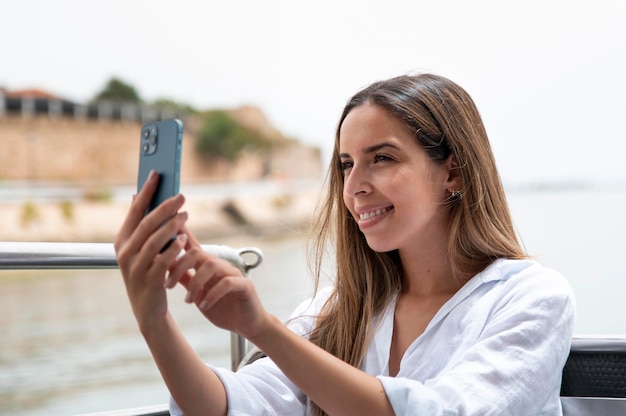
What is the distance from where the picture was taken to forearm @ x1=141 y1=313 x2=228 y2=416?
794mm

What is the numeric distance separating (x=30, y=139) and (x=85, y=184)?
2359mm

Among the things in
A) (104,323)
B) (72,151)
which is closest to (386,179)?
(104,323)

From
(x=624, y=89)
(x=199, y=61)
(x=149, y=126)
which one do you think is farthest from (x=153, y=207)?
(x=624, y=89)

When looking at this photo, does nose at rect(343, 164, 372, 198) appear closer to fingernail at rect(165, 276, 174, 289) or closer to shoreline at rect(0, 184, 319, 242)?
fingernail at rect(165, 276, 174, 289)

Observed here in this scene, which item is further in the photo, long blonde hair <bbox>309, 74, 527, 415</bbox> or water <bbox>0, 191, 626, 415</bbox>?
water <bbox>0, 191, 626, 415</bbox>

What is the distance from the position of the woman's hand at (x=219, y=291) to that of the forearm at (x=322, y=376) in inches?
1.0

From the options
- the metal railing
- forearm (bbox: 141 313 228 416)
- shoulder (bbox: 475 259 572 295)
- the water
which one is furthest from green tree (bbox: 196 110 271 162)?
forearm (bbox: 141 313 228 416)

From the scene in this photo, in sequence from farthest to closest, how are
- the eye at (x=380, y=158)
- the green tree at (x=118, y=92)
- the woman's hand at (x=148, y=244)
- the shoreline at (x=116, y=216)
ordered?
the green tree at (x=118, y=92)
the shoreline at (x=116, y=216)
the eye at (x=380, y=158)
the woman's hand at (x=148, y=244)

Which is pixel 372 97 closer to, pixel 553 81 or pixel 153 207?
pixel 153 207

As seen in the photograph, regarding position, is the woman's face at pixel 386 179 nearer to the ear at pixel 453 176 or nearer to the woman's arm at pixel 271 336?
the ear at pixel 453 176

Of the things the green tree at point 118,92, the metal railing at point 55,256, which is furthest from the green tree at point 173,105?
the metal railing at point 55,256

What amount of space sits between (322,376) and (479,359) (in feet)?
0.70

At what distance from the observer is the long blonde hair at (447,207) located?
3.60 feet

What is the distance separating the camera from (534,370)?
0.89 metres
